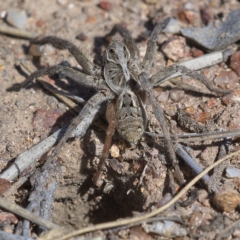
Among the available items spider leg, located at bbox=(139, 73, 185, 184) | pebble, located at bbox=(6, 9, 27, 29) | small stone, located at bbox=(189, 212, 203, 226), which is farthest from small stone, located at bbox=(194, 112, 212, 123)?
pebble, located at bbox=(6, 9, 27, 29)

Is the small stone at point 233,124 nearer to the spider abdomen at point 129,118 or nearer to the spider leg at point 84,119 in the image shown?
the spider abdomen at point 129,118

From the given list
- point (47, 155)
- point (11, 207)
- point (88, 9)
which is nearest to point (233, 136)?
point (47, 155)

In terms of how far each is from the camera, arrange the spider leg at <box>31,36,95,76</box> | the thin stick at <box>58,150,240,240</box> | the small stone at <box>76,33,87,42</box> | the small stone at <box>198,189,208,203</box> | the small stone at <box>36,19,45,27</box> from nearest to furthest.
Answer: the thin stick at <box>58,150,240,240</box> → the small stone at <box>198,189,208,203</box> → the spider leg at <box>31,36,95,76</box> → the small stone at <box>76,33,87,42</box> → the small stone at <box>36,19,45,27</box>

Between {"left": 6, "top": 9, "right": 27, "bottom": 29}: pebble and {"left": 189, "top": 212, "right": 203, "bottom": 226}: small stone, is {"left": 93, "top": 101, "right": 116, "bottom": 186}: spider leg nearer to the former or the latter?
{"left": 189, "top": 212, "right": 203, "bottom": 226}: small stone

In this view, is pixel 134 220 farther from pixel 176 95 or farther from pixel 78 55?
pixel 78 55

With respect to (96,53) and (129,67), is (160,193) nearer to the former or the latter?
(129,67)

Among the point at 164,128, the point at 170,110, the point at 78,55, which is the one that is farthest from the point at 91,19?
the point at 164,128
